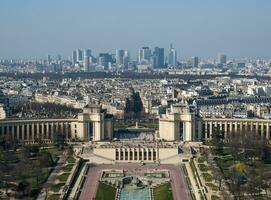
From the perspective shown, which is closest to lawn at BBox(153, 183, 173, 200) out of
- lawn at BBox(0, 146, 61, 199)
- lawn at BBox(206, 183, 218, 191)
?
lawn at BBox(206, 183, 218, 191)

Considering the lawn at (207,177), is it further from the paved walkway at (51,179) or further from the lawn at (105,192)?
the paved walkway at (51,179)

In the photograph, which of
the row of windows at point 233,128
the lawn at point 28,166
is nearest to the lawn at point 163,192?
the lawn at point 28,166

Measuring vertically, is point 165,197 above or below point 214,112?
below

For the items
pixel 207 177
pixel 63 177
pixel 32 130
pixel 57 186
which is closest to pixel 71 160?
pixel 63 177

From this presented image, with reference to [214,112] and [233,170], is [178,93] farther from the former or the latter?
[233,170]

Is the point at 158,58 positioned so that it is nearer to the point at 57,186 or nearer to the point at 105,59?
the point at 105,59

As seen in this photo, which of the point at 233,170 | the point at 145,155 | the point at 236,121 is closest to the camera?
the point at 233,170

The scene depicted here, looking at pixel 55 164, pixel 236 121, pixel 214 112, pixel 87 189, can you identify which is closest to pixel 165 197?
pixel 87 189
